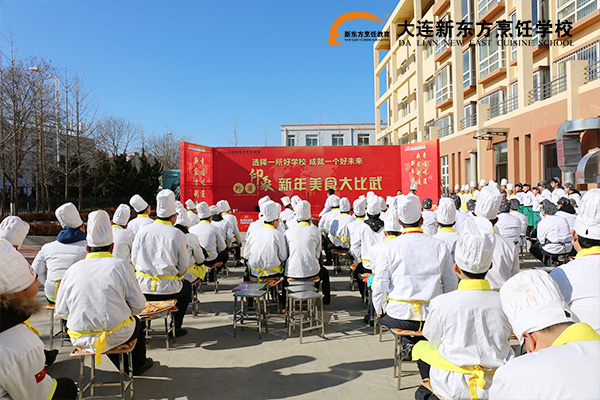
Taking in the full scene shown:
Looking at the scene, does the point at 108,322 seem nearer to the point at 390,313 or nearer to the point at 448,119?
the point at 390,313

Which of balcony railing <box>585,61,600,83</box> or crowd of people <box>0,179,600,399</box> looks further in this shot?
balcony railing <box>585,61,600,83</box>

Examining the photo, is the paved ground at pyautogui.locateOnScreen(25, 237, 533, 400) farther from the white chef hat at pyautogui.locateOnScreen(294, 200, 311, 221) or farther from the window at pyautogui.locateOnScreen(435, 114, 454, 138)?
the window at pyautogui.locateOnScreen(435, 114, 454, 138)

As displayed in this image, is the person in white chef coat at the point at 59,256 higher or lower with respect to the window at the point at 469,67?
lower

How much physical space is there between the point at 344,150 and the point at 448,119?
13416 mm

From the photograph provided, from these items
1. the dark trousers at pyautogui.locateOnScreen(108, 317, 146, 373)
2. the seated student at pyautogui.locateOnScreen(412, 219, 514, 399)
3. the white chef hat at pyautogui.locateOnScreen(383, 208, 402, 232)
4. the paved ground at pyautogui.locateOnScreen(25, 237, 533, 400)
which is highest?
the white chef hat at pyautogui.locateOnScreen(383, 208, 402, 232)

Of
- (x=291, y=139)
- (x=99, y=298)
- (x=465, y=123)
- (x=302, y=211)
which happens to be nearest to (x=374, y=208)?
(x=302, y=211)

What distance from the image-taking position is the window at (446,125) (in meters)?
24.6

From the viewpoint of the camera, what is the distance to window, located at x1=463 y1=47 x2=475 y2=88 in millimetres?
22328

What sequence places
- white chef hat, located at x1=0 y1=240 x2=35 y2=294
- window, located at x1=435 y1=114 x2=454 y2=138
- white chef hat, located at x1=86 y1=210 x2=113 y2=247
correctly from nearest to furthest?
white chef hat, located at x1=0 y1=240 x2=35 y2=294 < white chef hat, located at x1=86 y1=210 x2=113 y2=247 < window, located at x1=435 y1=114 x2=454 y2=138

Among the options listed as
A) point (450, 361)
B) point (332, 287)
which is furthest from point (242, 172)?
point (450, 361)

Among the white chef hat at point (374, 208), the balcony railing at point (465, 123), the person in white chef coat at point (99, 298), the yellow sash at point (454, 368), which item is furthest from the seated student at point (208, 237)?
the balcony railing at point (465, 123)

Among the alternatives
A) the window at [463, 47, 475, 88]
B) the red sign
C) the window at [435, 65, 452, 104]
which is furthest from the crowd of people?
the window at [435, 65, 452, 104]

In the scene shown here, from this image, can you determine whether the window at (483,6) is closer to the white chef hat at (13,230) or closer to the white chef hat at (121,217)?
the white chef hat at (121,217)

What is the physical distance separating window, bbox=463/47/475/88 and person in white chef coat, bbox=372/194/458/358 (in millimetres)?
21660
